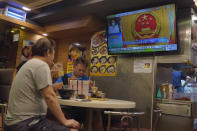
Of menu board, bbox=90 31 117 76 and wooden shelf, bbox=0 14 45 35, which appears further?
menu board, bbox=90 31 117 76

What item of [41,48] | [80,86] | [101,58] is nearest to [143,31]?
[101,58]

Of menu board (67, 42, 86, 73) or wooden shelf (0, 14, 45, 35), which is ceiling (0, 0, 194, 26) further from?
menu board (67, 42, 86, 73)

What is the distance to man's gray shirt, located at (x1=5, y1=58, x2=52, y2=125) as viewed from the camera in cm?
155

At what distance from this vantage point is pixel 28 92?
1588 millimetres

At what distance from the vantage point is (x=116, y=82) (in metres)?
4.01

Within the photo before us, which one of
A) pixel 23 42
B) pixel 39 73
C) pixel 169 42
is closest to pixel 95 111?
pixel 39 73

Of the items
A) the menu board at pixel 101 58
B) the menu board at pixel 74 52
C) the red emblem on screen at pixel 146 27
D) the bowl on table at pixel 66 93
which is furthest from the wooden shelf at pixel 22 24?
the bowl on table at pixel 66 93

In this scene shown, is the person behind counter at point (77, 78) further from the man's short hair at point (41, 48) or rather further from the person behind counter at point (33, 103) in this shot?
the man's short hair at point (41, 48)

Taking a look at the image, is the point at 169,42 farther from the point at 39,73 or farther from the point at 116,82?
the point at 39,73

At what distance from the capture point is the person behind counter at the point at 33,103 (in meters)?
1.54

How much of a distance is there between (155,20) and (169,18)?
242 millimetres

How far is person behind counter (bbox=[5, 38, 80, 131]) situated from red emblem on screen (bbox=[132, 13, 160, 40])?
232cm

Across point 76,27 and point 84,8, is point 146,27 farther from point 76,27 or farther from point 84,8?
point 76,27

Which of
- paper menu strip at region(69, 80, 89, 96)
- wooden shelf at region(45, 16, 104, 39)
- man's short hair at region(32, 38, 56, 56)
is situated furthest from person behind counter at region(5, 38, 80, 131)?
wooden shelf at region(45, 16, 104, 39)
